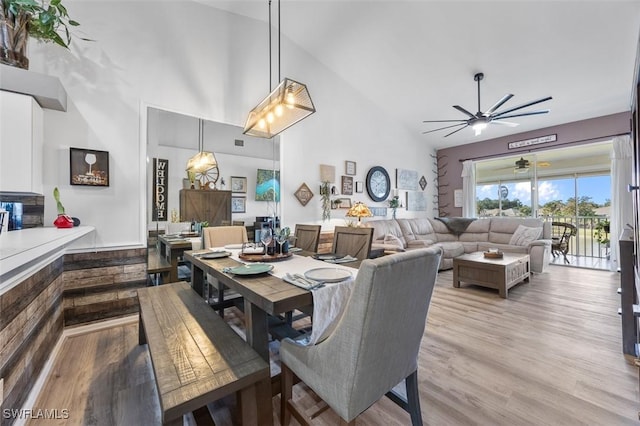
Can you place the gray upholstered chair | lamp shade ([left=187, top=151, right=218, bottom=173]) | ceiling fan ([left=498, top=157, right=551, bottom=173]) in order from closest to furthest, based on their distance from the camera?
1. the gray upholstered chair
2. lamp shade ([left=187, top=151, right=218, bottom=173])
3. ceiling fan ([left=498, top=157, right=551, bottom=173])

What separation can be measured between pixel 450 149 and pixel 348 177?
359 cm

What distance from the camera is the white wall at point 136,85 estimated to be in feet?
7.84

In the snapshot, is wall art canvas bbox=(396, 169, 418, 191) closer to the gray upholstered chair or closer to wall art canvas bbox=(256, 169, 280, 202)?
wall art canvas bbox=(256, 169, 280, 202)

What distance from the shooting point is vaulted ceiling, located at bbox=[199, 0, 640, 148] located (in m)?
2.99

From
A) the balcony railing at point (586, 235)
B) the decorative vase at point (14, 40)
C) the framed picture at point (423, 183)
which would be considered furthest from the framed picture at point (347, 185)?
the balcony railing at point (586, 235)

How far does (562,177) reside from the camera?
227 inches

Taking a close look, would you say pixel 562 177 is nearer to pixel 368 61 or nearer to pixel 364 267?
pixel 368 61

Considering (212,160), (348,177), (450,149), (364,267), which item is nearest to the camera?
(364,267)

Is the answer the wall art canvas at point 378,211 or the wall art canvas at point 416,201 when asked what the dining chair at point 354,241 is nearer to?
the wall art canvas at point 378,211

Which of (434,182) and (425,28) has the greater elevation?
(425,28)

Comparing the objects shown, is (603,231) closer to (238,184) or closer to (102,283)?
(238,184)

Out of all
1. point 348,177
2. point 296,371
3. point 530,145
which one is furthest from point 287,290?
point 530,145

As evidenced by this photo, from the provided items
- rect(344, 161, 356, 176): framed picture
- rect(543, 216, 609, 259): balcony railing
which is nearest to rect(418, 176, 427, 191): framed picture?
rect(344, 161, 356, 176): framed picture

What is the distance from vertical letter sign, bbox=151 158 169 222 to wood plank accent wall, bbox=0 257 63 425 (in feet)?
3.25
